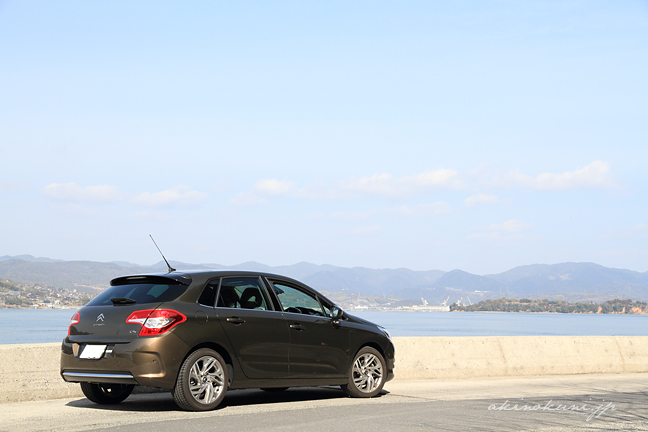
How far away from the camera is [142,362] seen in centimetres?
754

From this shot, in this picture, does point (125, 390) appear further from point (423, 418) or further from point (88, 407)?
point (423, 418)

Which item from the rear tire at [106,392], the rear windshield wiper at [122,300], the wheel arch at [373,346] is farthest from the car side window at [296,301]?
the rear tire at [106,392]

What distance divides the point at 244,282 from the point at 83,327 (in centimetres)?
196

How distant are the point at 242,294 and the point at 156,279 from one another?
108 centimetres

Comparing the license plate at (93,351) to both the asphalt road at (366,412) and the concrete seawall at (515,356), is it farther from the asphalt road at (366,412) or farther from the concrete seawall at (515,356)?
the concrete seawall at (515,356)

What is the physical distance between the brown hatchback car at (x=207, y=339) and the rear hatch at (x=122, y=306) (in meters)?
0.01

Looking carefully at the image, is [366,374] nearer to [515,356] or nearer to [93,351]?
[93,351]

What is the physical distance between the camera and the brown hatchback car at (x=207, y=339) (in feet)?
25.1

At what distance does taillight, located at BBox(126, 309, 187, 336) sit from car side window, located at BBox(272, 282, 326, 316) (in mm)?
1733

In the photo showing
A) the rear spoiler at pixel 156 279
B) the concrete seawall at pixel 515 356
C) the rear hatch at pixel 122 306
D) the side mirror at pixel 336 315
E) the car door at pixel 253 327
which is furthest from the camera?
the concrete seawall at pixel 515 356

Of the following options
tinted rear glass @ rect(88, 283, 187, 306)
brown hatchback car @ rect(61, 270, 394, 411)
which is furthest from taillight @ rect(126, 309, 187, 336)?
tinted rear glass @ rect(88, 283, 187, 306)

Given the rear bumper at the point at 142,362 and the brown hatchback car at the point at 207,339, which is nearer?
the rear bumper at the point at 142,362

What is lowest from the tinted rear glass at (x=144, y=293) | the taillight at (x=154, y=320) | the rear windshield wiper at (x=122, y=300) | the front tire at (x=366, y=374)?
the front tire at (x=366, y=374)

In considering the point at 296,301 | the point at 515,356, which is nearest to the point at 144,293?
the point at 296,301
